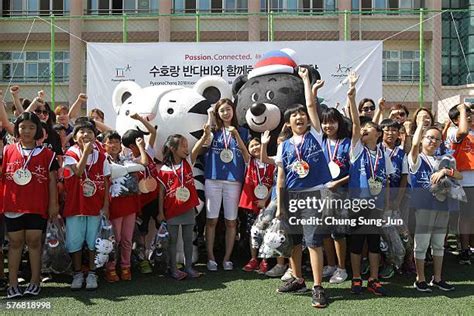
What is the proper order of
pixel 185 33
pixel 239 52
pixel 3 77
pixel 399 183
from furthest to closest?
pixel 185 33, pixel 3 77, pixel 239 52, pixel 399 183

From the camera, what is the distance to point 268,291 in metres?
4.52

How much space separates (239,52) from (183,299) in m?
4.82

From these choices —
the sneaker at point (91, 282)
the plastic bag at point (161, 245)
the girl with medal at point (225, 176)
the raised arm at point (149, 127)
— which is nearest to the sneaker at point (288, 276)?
the girl with medal at point (225, 176)

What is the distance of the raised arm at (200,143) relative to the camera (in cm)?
513

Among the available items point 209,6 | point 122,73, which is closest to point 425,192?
point 122,73

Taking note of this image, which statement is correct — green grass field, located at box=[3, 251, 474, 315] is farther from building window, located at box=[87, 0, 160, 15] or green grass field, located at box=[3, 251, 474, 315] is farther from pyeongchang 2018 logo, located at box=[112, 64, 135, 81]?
building window, located at box=[87, 0, 160, 15]

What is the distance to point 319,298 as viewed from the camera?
4.12 meters

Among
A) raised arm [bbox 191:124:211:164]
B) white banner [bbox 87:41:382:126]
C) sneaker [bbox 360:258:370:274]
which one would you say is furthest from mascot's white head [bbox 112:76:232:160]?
white banner [bbox 87:41:382:126]

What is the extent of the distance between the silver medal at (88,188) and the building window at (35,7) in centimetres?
1708

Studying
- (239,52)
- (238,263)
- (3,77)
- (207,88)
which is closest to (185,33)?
(3,77)

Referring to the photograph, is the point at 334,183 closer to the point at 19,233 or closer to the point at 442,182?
the point at 442,182

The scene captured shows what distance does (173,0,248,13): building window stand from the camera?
19.3 meters

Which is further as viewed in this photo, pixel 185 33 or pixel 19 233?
pixel 185 33

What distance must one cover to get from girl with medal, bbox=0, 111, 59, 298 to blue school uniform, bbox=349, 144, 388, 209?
2.63m
